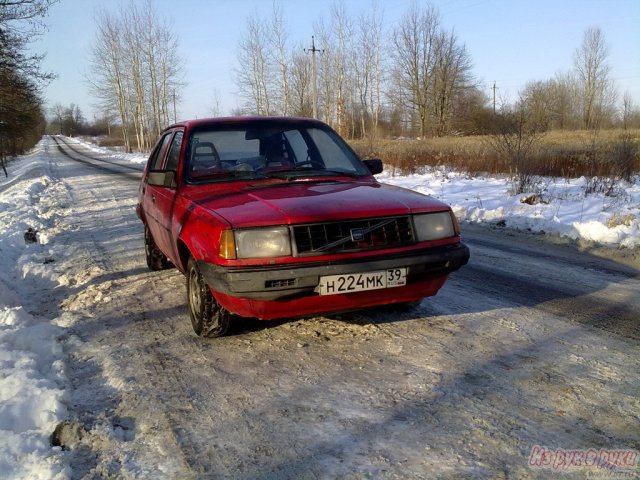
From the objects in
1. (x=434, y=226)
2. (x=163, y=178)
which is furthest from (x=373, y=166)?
(x=163, y=178)

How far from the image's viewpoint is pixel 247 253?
308 cm

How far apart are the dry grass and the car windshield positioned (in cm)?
856

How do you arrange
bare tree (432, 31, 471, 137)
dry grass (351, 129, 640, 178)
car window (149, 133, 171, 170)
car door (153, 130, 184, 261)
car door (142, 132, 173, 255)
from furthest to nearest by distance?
bare tree (432, 31, 471, 137), dry grass (351, 129, 640, 178), car window (149, 133, 171, 170), car door (142, 132, 173, 255), car door (153, 130, 184, 261)

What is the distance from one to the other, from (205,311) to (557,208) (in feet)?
24.2

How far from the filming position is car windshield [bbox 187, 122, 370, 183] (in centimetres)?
418

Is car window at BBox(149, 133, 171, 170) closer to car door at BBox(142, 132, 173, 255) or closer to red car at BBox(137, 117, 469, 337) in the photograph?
car door at BBox(142, 132, 173, 255)

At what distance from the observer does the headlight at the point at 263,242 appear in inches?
121

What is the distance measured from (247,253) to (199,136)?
176 centimetres

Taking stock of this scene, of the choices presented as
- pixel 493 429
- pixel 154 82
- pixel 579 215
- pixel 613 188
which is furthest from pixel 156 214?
pixel 154 82

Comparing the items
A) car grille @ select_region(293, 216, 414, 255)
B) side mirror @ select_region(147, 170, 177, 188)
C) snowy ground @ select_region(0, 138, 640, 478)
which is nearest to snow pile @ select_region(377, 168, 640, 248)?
snowy ground @ select_region(0, 138, 640, 478)

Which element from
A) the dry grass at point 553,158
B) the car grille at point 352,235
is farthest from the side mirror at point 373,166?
the dry grass at point 553,158

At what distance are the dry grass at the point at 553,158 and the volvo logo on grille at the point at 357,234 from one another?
32.1 feet

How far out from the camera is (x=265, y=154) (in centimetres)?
443

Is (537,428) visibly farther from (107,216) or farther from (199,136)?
(107,216)
